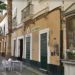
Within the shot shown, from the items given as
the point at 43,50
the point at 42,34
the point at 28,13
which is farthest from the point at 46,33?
the point at 28,13

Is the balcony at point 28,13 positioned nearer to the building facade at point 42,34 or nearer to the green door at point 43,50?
the building facade at point 42,34

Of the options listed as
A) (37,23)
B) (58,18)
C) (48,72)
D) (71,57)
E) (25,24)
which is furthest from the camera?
(25,24)

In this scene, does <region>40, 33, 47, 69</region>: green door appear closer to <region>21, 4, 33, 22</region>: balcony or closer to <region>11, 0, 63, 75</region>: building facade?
<region>11, 0, 63, 75</region>: building facade

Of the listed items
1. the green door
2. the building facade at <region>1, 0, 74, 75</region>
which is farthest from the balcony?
the green door

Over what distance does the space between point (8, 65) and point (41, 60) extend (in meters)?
2.84

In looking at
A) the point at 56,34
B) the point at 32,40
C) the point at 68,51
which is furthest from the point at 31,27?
the point at 68,51

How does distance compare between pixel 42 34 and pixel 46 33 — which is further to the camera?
pixel 42 34

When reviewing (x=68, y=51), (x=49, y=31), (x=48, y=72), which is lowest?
(x=48, y=72)

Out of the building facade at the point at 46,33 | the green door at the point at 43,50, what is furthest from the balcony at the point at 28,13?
the green door at the point at 43,50

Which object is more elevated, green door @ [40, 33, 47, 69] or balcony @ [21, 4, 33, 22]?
balcony @ [21, 4, 33, 22]

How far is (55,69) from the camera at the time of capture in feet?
59.3

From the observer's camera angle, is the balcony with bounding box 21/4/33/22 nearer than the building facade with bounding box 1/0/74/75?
No

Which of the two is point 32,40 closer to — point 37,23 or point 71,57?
point 37,23

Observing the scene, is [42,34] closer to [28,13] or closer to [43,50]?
[43,50]
